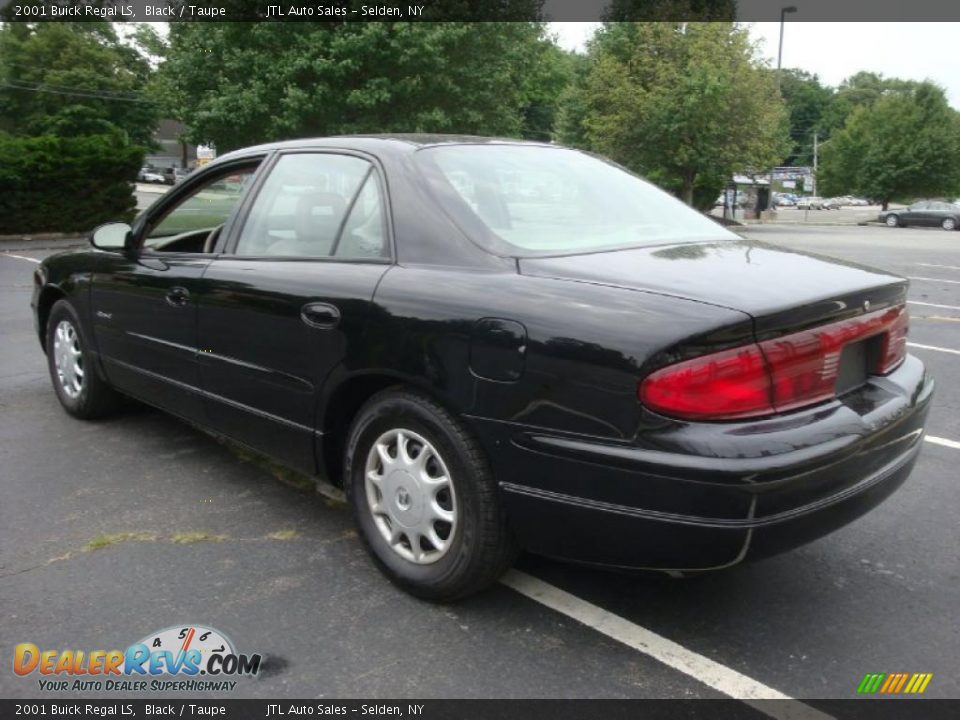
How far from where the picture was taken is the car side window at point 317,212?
3227mm

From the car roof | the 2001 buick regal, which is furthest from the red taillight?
the car roof

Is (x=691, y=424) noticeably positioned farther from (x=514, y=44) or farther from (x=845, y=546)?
(x=514, y=44)

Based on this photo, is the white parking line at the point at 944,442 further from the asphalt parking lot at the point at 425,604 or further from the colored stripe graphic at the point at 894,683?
the colored stripe graphic at the point at 894,683

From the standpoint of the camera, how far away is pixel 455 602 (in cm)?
295

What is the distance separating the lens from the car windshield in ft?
9.85

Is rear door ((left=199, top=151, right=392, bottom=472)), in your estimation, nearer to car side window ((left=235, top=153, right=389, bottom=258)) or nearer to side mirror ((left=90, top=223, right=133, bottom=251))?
car side window ((left=235, top=153, right=389, bottom=258))

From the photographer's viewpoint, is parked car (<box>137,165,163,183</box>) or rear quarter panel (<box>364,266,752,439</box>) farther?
parked car (<box>137,165,163,183</box>)

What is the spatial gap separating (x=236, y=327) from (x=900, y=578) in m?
2.76

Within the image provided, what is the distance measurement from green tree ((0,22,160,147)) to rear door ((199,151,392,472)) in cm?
4768

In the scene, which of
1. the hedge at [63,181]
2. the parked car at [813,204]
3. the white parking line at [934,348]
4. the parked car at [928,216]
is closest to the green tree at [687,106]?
the parked car at [928,216]

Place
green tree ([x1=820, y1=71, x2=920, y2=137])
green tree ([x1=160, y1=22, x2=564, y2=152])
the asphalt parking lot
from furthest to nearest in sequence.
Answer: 1. green tree ([x1=820, y1=71, x2=920, y2=137])
2. green tree ([x1=160, y1=22, x2=564, y2=152])
3. the asphalt parking lot

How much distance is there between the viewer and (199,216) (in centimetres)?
445

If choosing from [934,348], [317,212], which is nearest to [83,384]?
[317,212]

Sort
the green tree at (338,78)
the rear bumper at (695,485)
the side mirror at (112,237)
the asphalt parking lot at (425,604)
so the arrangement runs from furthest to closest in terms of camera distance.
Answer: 1. the green tree at (338,78)
2. the side mirror at (112,237)
3. the asphalt parking lot at (425,604)
4. the rear bumper at (695,485)
